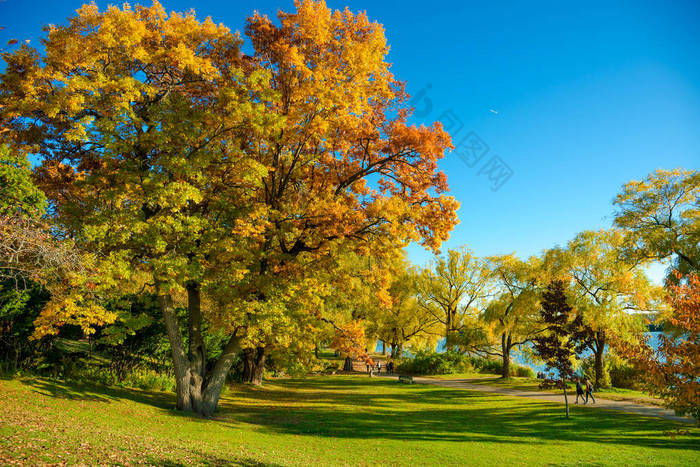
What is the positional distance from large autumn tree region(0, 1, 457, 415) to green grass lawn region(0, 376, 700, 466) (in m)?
2.73

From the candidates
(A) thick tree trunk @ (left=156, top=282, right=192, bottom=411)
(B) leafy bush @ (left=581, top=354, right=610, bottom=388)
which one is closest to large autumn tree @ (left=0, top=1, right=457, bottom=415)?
(A) thick tree trunk @ (left=156, top=282, right=192, bottom=411)

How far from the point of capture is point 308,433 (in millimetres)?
14023

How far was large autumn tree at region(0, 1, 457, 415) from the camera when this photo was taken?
41.0ft

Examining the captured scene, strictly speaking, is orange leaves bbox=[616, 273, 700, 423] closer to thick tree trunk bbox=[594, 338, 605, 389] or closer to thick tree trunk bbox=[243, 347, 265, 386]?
thick tree trunk bbox=[594, 338, 605, 389]

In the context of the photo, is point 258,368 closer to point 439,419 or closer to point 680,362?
point 439,419

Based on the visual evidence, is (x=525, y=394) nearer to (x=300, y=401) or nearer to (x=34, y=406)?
(x=300, y=401)

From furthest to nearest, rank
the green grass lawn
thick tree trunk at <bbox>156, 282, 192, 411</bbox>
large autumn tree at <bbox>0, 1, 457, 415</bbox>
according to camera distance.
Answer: thick tree trunk at <bbox>156, 282, 192, 411</bbox>, large autumn tree at <bbox>0, 1, 457, 415</bbox>, the green grass lawn

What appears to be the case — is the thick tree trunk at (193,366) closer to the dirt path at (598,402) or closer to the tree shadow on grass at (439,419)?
the tree shadow on grass at (439,419)

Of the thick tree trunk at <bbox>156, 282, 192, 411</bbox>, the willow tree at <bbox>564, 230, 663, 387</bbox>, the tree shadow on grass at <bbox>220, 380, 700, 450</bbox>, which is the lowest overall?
the tree shadow on grass at <bbox>220, 380, 700, 450</bbox>

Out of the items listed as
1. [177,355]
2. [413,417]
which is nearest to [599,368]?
[413,417]

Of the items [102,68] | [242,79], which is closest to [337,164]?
[242,79]

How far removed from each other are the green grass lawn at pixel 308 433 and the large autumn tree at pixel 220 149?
8.96 feet

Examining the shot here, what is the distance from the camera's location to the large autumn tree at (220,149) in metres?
12.5

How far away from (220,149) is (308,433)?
11.3 metres
